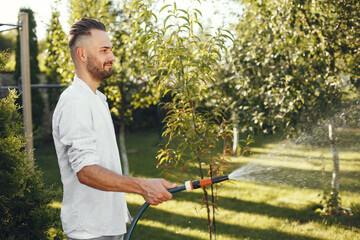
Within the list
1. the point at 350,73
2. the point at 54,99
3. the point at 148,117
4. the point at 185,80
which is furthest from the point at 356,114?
the point at 148,117

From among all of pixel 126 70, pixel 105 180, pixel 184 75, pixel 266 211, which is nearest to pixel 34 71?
pixel 126 70

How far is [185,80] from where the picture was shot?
3.47 m

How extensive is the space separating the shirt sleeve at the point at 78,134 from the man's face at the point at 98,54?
0.26 m

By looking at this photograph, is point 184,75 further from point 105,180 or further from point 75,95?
point 105,180

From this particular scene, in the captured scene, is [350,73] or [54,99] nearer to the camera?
[350,73]

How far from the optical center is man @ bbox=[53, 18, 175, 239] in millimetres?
1650

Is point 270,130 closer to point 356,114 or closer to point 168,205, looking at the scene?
point 356,114

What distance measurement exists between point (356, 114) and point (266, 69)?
1.36 metres

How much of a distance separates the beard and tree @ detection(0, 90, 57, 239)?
1568 millimetres

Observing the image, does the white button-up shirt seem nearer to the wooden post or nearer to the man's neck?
the man's neck

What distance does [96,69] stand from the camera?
1.92 metres

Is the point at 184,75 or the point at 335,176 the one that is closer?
the point at 184,75

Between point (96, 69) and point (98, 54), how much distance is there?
81mm

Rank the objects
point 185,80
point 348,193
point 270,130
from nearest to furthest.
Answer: point 185,80 → point 270,130 → point 348,193
